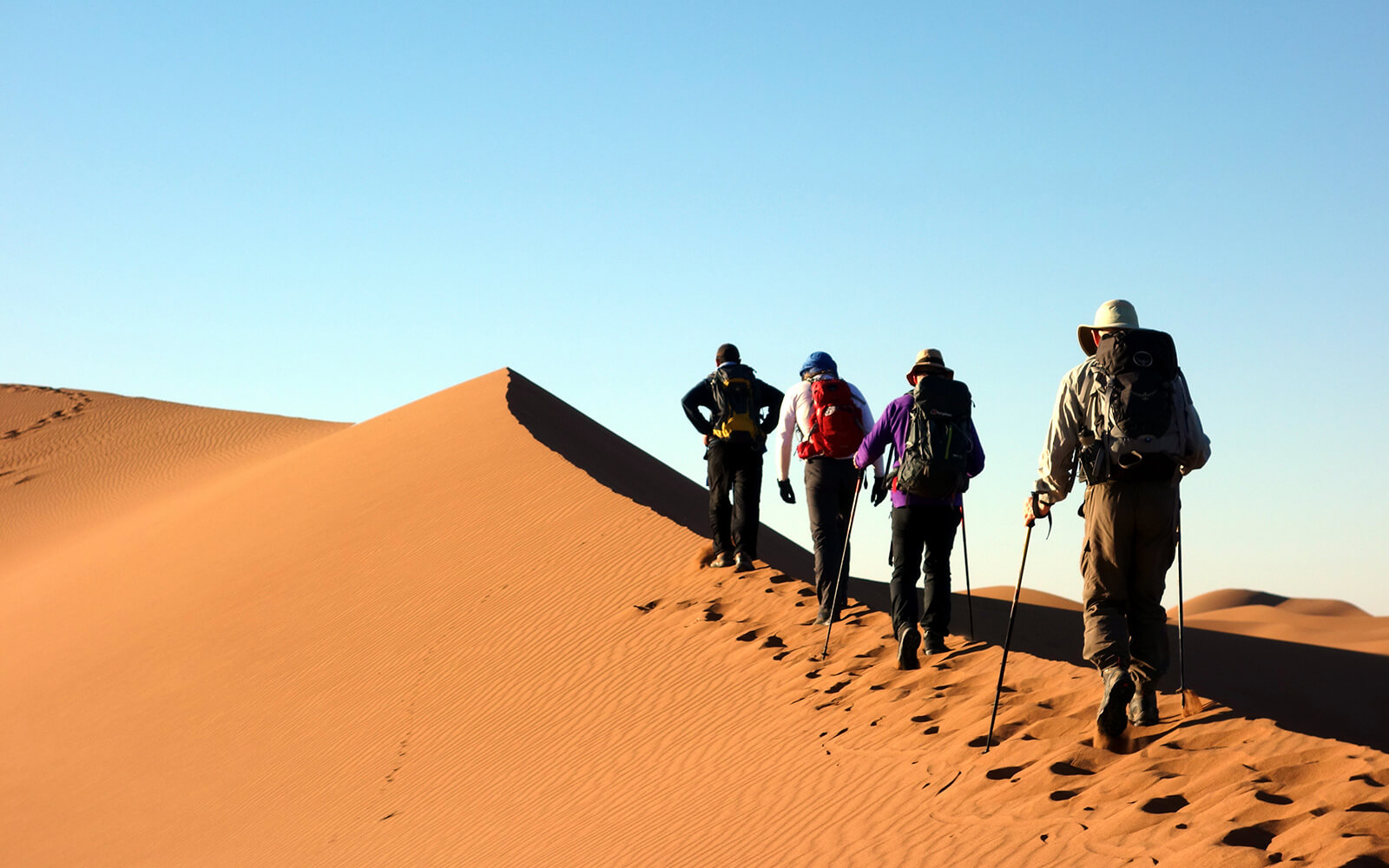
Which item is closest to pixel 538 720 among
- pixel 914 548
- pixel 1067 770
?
pixel 914 548

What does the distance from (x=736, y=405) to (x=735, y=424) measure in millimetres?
163

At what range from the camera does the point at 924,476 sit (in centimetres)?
727

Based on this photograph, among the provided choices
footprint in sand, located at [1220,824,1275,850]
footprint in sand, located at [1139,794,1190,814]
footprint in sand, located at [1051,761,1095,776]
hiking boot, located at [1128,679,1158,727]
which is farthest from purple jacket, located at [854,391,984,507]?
footprint in sand, located at [1220,824,1275,850]

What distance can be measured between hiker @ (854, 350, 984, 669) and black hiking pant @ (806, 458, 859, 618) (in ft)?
2.88

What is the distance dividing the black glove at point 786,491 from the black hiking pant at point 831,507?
472 millimetres

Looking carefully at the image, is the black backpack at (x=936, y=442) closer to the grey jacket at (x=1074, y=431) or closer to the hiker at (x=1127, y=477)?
the grey jacket at (x=1074, y=431)

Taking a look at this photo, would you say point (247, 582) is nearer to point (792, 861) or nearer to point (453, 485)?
point (453, 485)

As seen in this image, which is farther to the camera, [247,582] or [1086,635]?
[247,582]

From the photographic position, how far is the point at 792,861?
5.55m

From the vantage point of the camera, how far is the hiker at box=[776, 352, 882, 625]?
8.55 m

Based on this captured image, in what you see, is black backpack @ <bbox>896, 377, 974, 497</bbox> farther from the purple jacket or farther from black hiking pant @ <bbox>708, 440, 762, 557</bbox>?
black hiking pant @ <bbox>708, 440, 762, 557</bbox>

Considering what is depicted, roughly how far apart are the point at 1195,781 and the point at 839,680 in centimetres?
311

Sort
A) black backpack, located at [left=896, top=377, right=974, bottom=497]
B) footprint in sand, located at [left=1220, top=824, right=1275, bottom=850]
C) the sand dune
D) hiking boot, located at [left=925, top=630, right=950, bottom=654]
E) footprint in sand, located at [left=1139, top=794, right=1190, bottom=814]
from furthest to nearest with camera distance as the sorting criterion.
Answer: the sand dune
hiking boot, located at [left=925, top=630, right=950, bottom=654]
black backpack, located at [left=896, top=377, right=974, bottom=497]
footprint in sand, located at [left=1139, top=794, right=1190, bottom=814]
footprint in sand, located at [left=1220, top=824, right=1275, bottom=850]

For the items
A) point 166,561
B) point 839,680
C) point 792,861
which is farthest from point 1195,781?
point 166,561
